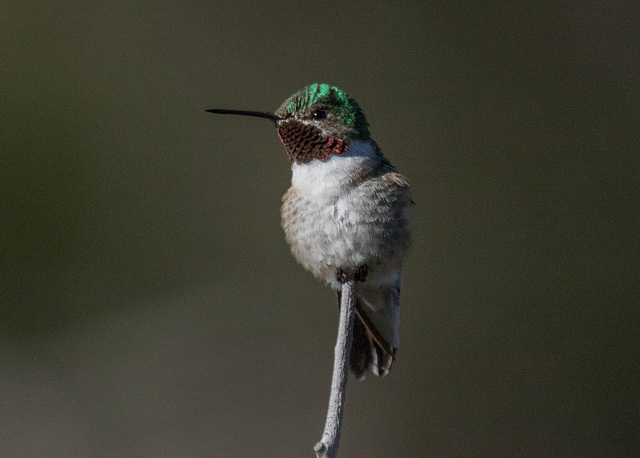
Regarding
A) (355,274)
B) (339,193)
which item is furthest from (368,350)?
(339,193)

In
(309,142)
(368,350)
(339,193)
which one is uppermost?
(309,142)

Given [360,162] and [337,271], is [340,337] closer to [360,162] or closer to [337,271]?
[337,271]

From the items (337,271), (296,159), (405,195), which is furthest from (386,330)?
(296,159)

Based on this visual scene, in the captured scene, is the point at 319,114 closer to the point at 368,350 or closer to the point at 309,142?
the point at 309,142

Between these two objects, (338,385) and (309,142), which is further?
(309,142)

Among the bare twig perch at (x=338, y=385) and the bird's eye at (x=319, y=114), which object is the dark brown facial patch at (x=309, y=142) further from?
the bare twig perch at (x=338, y=385)
